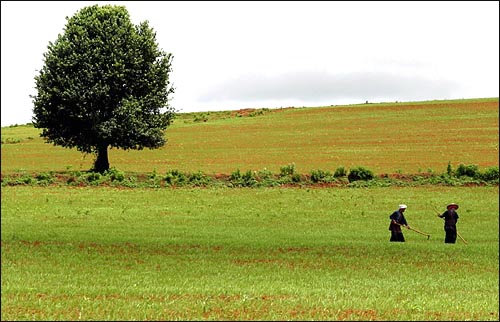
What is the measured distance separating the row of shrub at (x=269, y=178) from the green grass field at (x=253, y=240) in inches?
53.0

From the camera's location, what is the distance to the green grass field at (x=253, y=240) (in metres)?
14.4

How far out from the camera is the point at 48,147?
68875mm

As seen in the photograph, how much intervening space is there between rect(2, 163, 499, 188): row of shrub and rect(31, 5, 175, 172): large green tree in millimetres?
4626

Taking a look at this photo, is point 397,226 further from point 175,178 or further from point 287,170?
point 175,178

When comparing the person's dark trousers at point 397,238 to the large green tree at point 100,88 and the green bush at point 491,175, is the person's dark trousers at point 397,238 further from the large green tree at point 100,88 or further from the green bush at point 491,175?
the large green tree at point 100,88

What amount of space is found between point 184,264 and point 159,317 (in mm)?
8979

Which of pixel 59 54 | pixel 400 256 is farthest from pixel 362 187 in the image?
pixel 59 54

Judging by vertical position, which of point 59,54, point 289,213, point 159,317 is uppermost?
point 59,54

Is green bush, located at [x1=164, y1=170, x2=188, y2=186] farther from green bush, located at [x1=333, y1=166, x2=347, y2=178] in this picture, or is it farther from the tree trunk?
green bush, located at [x1=333, y1=166, x2=347, y2=178]

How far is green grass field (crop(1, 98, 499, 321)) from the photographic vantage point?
47.2 feet

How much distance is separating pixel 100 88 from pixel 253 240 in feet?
95.5

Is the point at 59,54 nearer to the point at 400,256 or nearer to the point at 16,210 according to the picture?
the point at 16,210

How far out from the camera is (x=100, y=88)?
52.2 metres

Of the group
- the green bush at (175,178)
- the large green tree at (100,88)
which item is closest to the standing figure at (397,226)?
the green bush at (175,178)
